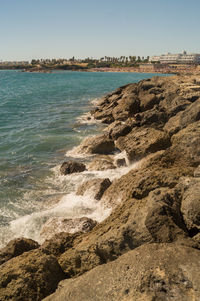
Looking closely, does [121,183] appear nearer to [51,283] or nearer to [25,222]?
[25,222]

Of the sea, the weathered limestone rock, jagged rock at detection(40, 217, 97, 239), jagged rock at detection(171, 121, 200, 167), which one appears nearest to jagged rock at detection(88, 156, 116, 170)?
the sea

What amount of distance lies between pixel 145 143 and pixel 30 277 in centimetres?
882

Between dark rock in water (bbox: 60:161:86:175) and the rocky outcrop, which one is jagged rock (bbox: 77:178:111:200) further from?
the rocky outcrop

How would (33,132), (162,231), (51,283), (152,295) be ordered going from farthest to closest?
(33,132) → (51,283) → (162,231) → (152,295)

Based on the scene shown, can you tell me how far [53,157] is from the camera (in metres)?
18.6

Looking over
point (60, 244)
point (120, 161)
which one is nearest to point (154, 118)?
point (120, 161)

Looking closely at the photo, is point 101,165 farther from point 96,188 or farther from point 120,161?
point 96,188

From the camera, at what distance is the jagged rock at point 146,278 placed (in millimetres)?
4234

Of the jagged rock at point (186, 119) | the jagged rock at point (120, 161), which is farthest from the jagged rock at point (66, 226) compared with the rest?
the jagged rock at point (186, 119)

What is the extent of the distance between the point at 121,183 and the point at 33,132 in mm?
17021

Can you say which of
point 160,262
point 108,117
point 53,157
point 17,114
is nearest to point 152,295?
point 160,262

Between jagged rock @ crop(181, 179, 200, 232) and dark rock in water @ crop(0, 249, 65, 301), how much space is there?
310 centimetres

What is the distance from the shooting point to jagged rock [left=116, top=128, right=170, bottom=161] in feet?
42.7

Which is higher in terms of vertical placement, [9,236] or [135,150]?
[135,150]
